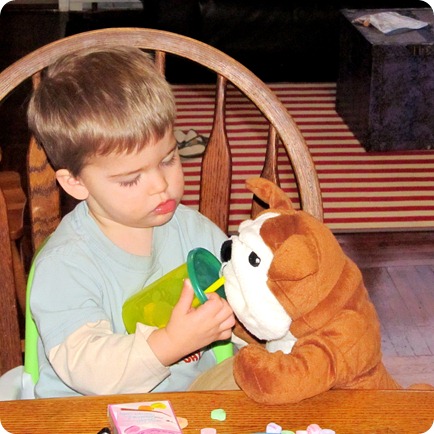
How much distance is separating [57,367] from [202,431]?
0.87ft

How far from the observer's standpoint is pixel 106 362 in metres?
1.02

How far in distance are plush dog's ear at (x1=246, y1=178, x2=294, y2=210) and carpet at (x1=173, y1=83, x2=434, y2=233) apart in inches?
65.2

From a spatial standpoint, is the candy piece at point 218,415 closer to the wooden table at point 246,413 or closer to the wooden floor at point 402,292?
the wooden table at point 246,413

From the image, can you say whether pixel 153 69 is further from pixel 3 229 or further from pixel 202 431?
pixel 202 431

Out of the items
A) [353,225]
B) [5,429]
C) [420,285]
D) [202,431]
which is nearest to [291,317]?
[202,431]

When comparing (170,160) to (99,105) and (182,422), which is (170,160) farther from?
(182,422)

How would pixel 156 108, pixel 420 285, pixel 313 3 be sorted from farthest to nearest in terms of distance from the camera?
pixel 313 3, pixel 420 285, pixel 156 108

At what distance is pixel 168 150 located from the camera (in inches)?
43.4

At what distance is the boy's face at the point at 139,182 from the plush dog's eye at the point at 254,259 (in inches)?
6.7

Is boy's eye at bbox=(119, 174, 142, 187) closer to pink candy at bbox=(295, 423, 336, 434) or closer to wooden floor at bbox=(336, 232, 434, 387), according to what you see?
pink candy at bbox=(295, 423, 336, 434)

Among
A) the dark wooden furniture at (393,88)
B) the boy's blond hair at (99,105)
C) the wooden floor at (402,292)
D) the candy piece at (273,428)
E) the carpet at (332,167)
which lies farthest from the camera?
the dark wooden furniture at (393,88)

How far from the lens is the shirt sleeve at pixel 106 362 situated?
1.02m

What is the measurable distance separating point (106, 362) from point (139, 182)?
202 mm

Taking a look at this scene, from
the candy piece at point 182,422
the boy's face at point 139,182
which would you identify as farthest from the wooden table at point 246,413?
the boy's face at point 139,182
